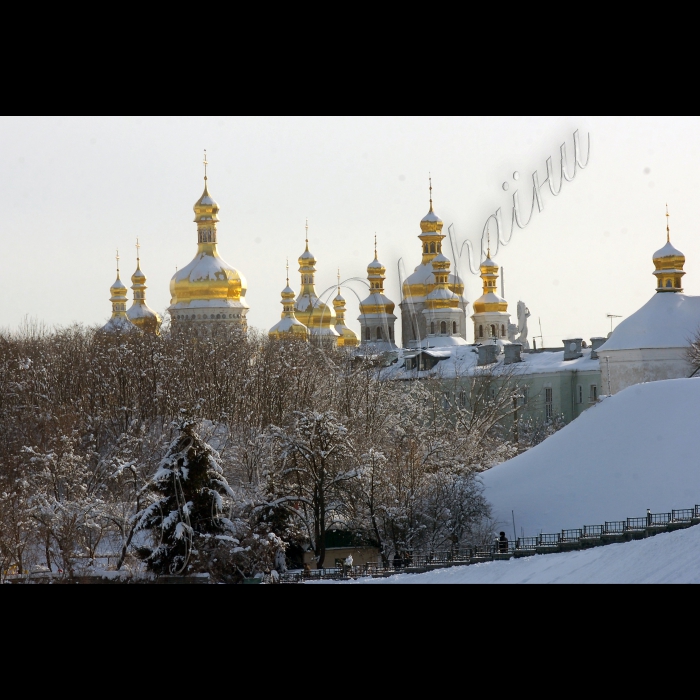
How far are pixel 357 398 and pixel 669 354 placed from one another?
16.5 metres

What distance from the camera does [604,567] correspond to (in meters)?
23.9

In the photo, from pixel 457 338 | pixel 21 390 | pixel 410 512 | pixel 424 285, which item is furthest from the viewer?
pixel 424 285

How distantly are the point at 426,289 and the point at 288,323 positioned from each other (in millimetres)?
9705

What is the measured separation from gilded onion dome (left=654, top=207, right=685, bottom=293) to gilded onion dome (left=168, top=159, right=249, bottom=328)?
106ft

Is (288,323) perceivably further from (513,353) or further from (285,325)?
(513,353)

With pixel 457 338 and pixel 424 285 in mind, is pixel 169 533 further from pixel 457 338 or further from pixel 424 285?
pixel 424 285

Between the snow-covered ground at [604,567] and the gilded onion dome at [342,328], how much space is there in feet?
226

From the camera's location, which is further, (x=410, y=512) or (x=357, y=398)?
(x=357, y=398)

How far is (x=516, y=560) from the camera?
2842 centimetres

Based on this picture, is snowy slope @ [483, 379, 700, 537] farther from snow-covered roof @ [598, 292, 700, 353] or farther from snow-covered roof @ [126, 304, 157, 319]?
snow-covered roof @ [126, 304, 157, 319]

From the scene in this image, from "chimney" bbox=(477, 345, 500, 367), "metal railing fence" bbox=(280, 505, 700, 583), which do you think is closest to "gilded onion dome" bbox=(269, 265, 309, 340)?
"chimney" bbox=(477, 345, 500, 367)

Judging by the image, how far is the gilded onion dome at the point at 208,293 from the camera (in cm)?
9038

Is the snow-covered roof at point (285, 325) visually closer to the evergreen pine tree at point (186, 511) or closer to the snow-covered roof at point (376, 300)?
the snow-covered roof at point (376, 300)
